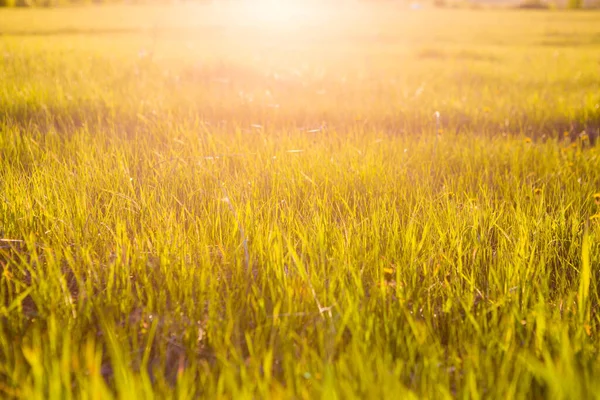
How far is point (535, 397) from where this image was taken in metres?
1.17

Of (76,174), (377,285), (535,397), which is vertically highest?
(76,174)

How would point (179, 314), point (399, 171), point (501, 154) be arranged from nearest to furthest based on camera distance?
point (179, 314) → point (399, 171) → point (501, 154)

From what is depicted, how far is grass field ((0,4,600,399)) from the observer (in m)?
1.20

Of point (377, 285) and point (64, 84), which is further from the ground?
point (64, 84)

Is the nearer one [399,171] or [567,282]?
[567,282]

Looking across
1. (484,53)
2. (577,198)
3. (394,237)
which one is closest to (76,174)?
(394,237)

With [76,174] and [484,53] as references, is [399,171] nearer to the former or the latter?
[76,174]

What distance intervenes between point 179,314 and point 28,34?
28.2 feet

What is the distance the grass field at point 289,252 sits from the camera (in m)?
1.20

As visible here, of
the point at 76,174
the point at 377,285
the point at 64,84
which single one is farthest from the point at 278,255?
the point at 64,84

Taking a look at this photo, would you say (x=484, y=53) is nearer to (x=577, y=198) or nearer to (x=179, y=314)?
(x=577, y=198)

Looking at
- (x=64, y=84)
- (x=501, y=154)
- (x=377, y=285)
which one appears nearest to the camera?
(x=377, y=285)

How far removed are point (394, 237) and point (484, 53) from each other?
376 inches

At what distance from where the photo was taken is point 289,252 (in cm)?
160
